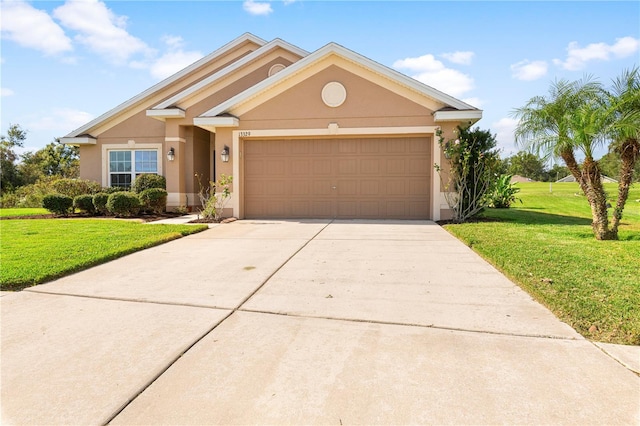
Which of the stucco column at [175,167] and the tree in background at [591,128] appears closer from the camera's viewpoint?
the tree in background at [591,128]

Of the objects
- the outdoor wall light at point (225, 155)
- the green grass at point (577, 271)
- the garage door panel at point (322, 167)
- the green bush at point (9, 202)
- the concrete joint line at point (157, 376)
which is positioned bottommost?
the concrete joint line at point (157, 376)

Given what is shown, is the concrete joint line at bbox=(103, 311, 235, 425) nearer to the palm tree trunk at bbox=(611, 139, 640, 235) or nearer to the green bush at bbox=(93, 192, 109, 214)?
the palm tree trunk at bbox=(611, 139, 640, 235)

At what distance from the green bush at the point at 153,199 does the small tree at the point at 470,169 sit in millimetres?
9338

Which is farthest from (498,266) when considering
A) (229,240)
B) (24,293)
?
(24,293)

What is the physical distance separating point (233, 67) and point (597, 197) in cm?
1194

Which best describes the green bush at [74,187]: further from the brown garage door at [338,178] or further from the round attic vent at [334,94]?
the round attic vent at [334,94]

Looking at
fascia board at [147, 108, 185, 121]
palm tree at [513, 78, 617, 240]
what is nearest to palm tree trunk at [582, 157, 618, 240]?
palm tree at [513, 78, 617, 240]

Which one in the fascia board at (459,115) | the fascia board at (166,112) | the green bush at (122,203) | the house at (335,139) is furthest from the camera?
the fascia board at (166,112)

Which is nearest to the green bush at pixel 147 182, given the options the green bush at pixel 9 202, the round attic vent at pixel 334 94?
the round attic vent at pixel 334 94

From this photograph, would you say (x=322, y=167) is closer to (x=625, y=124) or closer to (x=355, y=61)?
(x=355, y=61)

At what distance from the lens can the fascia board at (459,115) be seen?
998 centimetres

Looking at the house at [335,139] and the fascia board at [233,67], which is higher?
the fascia board at [233,67]

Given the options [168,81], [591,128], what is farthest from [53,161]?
[591,128]

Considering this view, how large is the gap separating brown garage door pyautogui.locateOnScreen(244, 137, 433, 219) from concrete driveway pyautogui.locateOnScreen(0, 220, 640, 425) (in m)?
6.33
